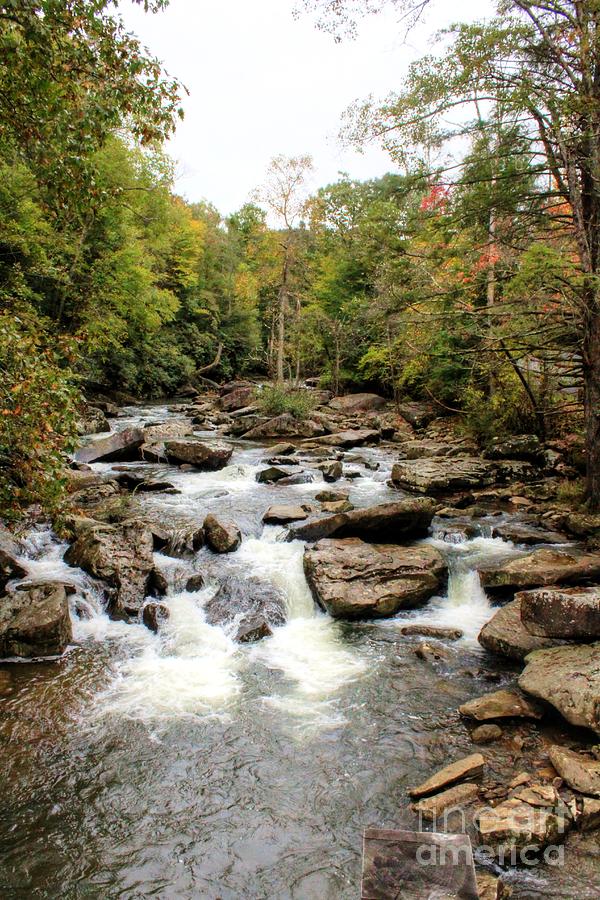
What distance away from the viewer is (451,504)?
38.8ft

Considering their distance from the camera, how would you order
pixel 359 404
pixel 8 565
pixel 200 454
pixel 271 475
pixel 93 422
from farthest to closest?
pixel 359 404, pixel 93 422, pixel 200 454, pixel 271 475, pixel 8 565

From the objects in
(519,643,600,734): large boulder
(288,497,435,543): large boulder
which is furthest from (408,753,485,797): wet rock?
(288,497,435,543): large boulder

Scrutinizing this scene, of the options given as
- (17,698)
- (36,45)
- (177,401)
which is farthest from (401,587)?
(177,401)

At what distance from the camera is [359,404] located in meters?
27.5

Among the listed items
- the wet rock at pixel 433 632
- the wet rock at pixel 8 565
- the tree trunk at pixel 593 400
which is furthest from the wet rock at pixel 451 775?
the tree trunk at pixel 593 400

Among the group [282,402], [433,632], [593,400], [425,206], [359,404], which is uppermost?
[425,206]

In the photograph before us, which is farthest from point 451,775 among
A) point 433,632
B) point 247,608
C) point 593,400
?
point 593,400

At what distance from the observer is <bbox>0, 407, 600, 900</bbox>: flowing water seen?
368 centimetres

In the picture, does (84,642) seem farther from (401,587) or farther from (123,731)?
(401,587)

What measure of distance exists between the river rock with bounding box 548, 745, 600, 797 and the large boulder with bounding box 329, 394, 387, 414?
23129 millimetres

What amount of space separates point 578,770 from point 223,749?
3108 millimetres

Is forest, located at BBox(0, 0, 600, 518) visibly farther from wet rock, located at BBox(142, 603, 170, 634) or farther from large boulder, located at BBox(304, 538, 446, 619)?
large boulder, located at BBox(304, 538, 446, 619)

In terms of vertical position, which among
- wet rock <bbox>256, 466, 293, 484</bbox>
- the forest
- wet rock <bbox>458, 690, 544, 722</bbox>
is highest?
the forest

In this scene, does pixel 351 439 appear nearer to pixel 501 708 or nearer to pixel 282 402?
pixel 282 402
